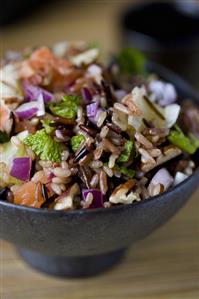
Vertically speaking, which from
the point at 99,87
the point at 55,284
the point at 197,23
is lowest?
the point at 55,284

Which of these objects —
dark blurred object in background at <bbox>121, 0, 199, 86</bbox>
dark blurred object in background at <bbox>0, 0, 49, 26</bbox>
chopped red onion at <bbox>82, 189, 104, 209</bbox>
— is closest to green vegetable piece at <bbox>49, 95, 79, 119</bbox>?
chopped red onion at <bbox>82, 189, 104, 209</bbox>

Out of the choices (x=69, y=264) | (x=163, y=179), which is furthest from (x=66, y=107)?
(x=69, y=264)

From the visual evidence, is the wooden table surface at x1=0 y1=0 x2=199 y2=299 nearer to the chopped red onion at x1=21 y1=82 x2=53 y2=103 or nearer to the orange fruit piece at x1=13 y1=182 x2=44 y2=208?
the orange fruit piece at x1=13 y1=182 x2=44 y2=208

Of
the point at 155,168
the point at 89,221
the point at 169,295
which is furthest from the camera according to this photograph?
the point at 169,295

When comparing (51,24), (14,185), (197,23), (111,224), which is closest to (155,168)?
(111,224)

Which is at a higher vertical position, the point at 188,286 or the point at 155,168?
the point at 155,168

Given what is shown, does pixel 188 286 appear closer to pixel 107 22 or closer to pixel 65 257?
pixel 65 257

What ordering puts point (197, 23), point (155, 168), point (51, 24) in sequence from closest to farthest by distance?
point (155, 168) → point (197, 23) → point (51, 24)

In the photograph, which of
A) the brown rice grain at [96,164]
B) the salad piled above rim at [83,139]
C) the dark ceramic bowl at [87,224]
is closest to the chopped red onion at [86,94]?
the salad piled above rim at [83,139]
